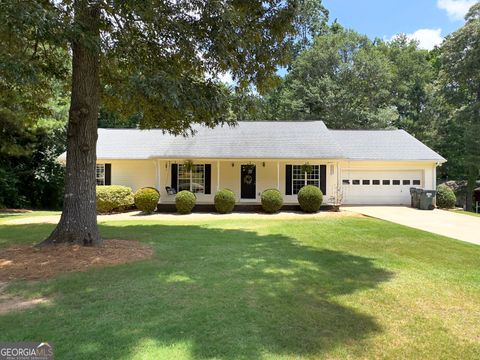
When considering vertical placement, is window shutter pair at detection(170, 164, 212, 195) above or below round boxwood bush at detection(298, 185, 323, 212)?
above

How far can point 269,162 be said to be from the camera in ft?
62.6

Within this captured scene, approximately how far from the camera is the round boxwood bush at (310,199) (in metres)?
16.9

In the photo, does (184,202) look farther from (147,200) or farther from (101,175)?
(101,175)

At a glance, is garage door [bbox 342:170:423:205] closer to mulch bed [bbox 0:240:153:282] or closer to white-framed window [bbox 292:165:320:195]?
white-framed window [bbox 292:165:320:195]

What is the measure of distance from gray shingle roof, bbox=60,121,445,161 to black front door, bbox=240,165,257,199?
103cm

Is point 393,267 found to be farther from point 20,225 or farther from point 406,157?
point 406,157

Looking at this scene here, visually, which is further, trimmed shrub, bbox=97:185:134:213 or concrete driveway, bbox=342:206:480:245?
trimmed shrub, bbox=97:185:134:213

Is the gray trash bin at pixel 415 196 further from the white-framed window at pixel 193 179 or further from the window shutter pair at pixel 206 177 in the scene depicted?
the white-framed window at pixel 193 179

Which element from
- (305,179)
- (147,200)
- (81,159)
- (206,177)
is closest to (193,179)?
(206,177)

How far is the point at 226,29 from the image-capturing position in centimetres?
793

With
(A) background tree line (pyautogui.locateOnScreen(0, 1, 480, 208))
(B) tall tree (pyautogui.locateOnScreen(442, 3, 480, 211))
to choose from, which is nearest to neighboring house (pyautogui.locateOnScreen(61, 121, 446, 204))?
(A) background tree line (pyautogui.locateOnScreen(0, 1, 480, 208))

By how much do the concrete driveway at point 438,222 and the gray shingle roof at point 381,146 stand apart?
12.6 ft

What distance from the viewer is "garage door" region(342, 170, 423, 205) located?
2102 cm

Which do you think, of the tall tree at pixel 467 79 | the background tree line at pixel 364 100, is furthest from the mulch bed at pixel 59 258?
the tall tree at pixel 467 79
